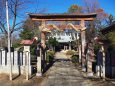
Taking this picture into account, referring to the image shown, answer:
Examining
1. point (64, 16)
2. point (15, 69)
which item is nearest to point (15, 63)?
point (15, 69)

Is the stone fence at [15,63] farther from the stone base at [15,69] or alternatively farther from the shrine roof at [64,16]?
the shrine roof at [64,16]

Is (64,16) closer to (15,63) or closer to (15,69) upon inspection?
(15,63)

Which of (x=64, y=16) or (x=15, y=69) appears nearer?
(x=15, y=69)

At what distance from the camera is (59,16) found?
978 inches

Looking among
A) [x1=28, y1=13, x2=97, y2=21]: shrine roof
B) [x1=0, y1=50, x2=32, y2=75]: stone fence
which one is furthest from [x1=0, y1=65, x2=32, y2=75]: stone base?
[x1=28, y1=13, x2=97, y2=21]: shrine roof

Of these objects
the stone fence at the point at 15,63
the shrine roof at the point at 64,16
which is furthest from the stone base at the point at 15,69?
the shrine roof at the point at 64,16

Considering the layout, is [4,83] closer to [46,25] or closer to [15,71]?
[15,71]

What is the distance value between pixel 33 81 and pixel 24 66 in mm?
3118

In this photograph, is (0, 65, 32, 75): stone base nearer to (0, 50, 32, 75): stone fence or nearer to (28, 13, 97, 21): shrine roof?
(0, 50, 32, 75): stone fence

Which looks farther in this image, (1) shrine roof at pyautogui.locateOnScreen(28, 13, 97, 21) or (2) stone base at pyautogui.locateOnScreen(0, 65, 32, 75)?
(1) shrine roof at pyautogui.locateOnScreen(28, 13, 97, 21)

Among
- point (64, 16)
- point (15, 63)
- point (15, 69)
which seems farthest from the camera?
point (64, 16)

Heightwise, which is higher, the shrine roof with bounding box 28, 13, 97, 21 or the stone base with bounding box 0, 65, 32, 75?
the shrine roof with bounding box 28, 13, 97, 21

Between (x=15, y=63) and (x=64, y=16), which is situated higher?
(x=64, y=16)

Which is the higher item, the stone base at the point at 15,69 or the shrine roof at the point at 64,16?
the shrine roof at the point at 64,16
